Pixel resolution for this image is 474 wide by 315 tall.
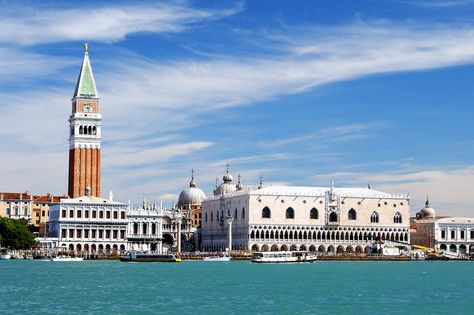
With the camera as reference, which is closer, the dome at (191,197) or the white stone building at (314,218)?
the white stone building at (314,218)

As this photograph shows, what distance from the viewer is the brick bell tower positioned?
444 ft

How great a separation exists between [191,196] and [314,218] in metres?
29.6

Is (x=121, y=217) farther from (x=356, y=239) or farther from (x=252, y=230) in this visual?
(x=356, y=239)

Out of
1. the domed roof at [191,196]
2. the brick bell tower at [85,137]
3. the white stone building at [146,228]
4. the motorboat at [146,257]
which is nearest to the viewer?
the motorboat at [146,257]

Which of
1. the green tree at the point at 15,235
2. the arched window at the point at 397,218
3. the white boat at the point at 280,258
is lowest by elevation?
the white boat at the point at 280,258

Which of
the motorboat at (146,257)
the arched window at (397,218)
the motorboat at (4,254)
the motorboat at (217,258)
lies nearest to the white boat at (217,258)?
the motorboat at (217,258)

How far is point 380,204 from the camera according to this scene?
448 ft

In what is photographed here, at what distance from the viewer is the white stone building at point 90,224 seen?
123 meters

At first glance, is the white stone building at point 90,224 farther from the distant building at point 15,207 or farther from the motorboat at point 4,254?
the distant building at point 15,207

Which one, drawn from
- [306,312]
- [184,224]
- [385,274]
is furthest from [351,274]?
[184,224]

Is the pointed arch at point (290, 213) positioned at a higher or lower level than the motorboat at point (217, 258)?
higher

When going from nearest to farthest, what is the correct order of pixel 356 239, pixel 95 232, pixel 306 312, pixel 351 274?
pixel 306 312, pixel 351 274, pixel 95 232, pixel 356 239

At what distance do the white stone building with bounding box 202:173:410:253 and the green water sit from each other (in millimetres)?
50052

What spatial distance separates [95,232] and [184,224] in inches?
1075
